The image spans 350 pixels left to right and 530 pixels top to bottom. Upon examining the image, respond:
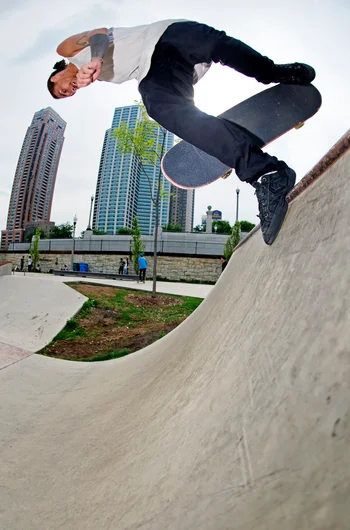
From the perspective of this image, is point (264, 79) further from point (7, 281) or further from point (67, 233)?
point (67, 233)

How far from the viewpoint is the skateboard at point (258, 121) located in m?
1.85

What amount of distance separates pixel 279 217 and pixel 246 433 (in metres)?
0.96

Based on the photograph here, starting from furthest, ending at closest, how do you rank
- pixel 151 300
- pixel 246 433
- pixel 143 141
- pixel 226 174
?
pixel 143 141
pixel 151 300
pixel 226 174
pixel 246 433

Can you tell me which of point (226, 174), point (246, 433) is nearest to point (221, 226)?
point (226, 174)

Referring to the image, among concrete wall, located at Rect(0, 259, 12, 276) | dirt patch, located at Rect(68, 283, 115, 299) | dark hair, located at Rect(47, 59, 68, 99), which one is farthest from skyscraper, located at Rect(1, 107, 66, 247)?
dark hair, located at Rect(47, 59, 68, 99)

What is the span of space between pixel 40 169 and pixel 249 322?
7541 cm

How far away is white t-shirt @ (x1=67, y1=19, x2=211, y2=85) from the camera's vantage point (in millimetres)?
1488

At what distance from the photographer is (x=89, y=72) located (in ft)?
5.75

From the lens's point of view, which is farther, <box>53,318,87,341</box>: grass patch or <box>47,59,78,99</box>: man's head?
<box>53,318,87,341</box>: grass patch

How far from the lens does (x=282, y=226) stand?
133cm

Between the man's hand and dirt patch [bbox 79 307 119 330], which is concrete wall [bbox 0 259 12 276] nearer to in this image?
dirt patch [bbox 79 307 119 330]

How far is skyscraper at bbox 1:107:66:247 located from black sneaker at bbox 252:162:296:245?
67.5 metres

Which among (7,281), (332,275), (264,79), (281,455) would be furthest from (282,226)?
(7,281)

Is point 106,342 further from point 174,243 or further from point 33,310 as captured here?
point 174,243
